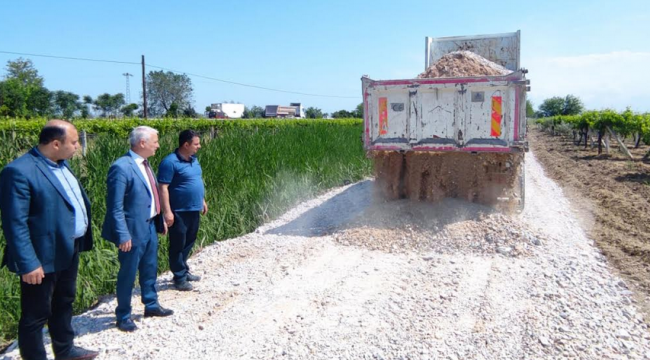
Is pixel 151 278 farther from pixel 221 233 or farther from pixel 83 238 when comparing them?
pixel 221 233

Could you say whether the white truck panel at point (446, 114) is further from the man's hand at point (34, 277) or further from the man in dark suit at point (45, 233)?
the man's hand at point (34, 277)

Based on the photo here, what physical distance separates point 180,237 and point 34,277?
1.81m

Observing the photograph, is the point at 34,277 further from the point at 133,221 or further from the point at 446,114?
the point at 446,114

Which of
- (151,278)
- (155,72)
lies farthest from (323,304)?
(155,72)

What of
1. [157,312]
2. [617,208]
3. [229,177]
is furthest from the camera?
[617,208]

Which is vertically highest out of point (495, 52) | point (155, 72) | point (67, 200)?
point (155, 72)

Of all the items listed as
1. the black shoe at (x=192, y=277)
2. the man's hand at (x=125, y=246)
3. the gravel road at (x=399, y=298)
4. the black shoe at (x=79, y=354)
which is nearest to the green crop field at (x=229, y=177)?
the gravel road at (x=399, y=298)

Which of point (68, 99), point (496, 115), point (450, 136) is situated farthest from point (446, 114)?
point (68, 99)

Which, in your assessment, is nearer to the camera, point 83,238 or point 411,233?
point 83,238

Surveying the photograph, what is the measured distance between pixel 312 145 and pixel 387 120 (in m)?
6.13

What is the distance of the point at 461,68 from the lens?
283 inches

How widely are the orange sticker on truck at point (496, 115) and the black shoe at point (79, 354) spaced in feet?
17.0

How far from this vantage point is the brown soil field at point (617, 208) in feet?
18.1

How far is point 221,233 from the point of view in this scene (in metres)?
7.16
